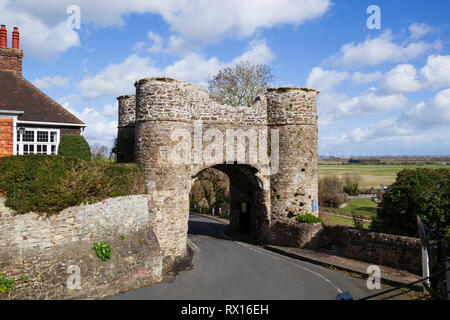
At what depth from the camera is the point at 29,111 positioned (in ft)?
61.2

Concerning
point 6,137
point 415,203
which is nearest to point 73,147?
point 6,137

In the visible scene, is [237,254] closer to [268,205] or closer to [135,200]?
[268,205]

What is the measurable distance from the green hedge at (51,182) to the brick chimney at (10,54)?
1209 centimetres

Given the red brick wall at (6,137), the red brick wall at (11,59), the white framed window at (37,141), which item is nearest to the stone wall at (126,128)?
the white framed window at (37,141)

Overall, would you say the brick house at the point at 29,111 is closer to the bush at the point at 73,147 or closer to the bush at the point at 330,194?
the bush at the point at 73,147

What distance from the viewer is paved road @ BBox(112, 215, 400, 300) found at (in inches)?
508

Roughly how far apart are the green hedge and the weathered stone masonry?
341cm

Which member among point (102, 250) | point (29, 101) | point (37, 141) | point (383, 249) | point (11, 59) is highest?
point (11, 59)

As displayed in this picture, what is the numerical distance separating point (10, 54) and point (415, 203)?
2532cm

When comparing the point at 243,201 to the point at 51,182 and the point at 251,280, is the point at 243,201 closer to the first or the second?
the point at 251,280

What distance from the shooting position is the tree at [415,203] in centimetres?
1516

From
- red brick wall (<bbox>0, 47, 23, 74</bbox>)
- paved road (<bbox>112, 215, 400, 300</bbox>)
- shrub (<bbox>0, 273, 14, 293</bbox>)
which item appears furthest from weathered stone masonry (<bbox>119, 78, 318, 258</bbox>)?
shrub (<bbox>0, 273, 14, 293</bbox>)

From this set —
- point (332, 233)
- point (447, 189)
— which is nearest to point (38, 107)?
point (332, 233)

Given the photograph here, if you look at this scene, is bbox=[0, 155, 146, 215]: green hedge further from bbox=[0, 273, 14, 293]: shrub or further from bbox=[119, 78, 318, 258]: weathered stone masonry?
bbox=[119, 78, 318, 258]: weathered stone masonry
